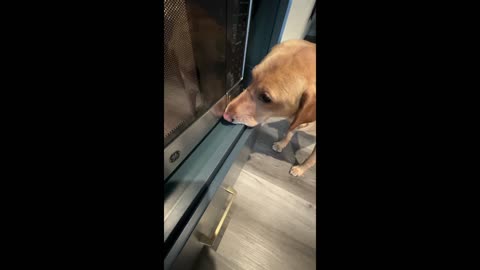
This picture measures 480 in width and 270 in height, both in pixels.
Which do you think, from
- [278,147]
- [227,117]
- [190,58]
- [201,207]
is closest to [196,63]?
[190,58]

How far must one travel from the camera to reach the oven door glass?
0.42 metres

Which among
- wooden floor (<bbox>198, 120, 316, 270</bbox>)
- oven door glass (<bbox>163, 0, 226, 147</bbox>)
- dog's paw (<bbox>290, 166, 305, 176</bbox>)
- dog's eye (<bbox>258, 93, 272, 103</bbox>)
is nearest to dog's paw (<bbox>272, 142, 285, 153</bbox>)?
wooden floor (<bbox>198, 120, 316, 270</bbox>)

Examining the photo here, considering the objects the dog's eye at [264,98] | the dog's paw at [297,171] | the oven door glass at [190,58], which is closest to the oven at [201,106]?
the oven door glass at [190,58]

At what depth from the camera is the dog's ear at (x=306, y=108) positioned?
756mm

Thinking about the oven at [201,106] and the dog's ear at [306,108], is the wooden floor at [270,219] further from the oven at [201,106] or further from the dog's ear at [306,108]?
the dog's ear at [306,108]

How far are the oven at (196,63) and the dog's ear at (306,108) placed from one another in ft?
1.02

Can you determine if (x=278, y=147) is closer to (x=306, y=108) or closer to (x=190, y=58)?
(x=306, y=108)

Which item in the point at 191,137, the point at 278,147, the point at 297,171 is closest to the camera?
the point at 191,137

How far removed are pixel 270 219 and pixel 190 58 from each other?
79 centimetres

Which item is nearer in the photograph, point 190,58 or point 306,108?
point 190,58

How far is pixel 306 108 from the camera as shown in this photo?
77 centimetres

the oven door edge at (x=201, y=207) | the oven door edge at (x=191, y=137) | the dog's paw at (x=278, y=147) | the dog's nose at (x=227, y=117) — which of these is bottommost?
the dog's paw at (x=278, y=147)
